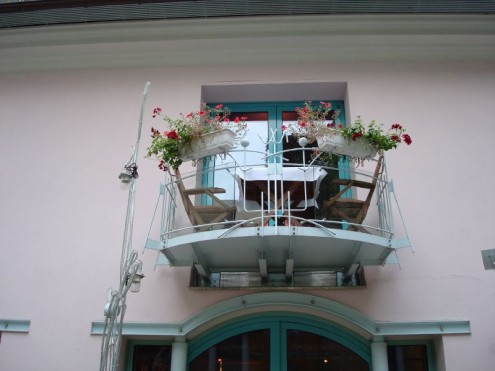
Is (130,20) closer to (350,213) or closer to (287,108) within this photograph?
(287,108)

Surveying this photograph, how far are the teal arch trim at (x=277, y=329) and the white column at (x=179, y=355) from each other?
0.18m

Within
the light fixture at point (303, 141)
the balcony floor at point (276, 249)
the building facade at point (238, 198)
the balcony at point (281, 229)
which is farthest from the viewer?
the building facade at point (238, 198)

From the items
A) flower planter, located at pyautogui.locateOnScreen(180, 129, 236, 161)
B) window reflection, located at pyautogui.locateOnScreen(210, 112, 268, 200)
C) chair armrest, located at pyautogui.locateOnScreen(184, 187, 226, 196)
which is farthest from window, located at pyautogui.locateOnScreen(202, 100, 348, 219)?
flower planter, located at pyautogui.locateOnScreen(180, 129, 236, 161)

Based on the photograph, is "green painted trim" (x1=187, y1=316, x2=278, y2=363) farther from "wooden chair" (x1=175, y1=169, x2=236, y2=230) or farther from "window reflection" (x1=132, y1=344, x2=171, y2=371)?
"wooden chair" (x1=175, y1=169, x2=236, y2=230)

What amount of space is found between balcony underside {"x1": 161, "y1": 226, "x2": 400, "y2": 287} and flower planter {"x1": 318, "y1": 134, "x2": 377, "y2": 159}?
0.83 metres

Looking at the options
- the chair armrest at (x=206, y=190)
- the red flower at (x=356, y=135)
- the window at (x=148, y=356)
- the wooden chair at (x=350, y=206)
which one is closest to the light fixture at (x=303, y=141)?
the red flower at (x=356, y=135)

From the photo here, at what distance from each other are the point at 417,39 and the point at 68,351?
5.49 meters

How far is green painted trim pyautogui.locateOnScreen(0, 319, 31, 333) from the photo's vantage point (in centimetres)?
582

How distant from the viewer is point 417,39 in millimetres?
6957

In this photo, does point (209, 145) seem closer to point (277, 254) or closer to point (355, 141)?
point (277, 254)

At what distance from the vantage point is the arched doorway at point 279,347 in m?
5.78

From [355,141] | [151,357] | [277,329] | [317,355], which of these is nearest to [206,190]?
[355,141]

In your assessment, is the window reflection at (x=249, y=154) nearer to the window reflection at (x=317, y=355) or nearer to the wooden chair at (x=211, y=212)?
the wooden chair at (x=211, y=212)

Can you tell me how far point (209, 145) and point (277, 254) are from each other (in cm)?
127
